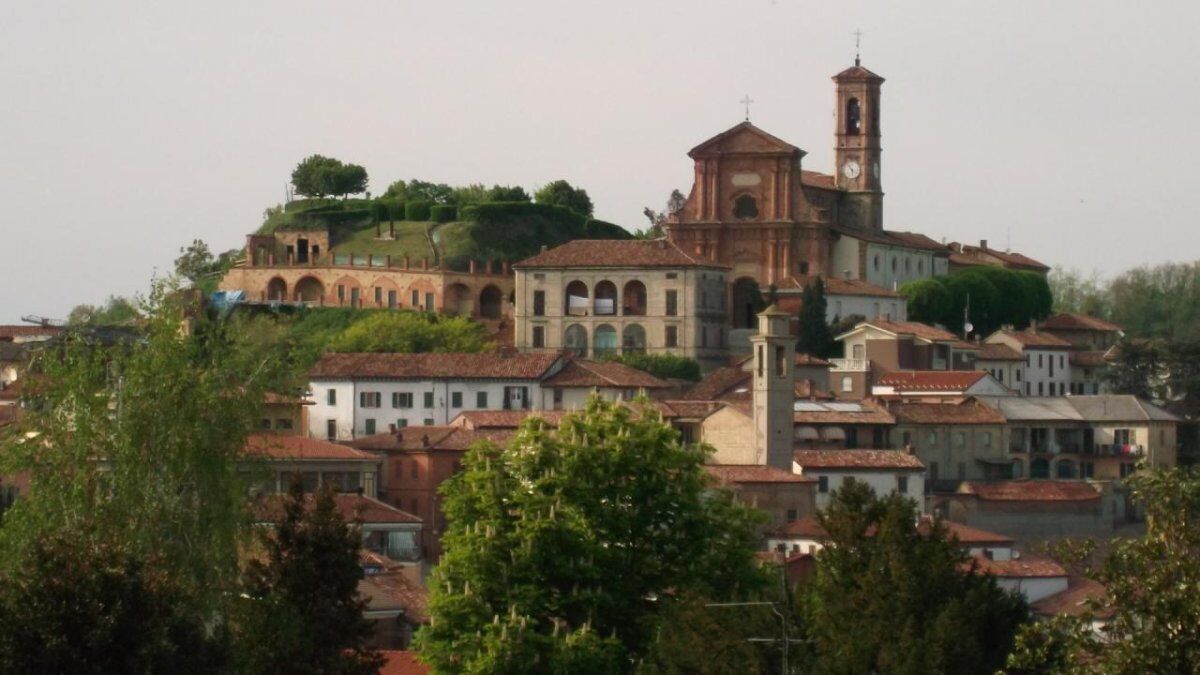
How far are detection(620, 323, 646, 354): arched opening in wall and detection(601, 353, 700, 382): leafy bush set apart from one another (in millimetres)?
1696

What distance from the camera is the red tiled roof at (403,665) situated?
49.8 meters

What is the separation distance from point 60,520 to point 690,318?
5547 centimetres

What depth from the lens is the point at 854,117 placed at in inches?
4412

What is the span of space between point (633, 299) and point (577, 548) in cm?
4930

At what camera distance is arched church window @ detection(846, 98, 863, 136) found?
112m

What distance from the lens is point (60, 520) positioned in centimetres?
4062

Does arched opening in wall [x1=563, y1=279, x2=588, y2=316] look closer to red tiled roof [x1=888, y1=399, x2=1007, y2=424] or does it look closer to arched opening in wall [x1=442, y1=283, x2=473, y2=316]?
arched opening in wall [x1=442, y1=283, x2=473, y2=316]

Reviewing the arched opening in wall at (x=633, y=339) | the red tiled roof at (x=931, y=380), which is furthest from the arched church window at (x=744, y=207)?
the red tiled roof at (x=931, y=380)

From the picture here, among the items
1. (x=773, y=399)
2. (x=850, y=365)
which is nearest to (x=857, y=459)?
(x=773, y=399)

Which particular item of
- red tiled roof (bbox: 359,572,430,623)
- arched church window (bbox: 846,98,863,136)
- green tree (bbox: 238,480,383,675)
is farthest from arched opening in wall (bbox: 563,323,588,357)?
green tree (bbox: 238,480,383,675)

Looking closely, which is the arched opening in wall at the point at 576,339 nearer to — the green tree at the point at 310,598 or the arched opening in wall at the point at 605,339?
the arched opening in wall at the point at 605,339

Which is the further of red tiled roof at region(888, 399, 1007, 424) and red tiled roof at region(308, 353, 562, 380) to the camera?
red tiled roof at region(308, 353, 562, 380)

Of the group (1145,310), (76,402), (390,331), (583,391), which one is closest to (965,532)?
(583,391)

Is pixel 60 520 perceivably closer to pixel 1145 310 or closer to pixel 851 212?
pixel 851 212
